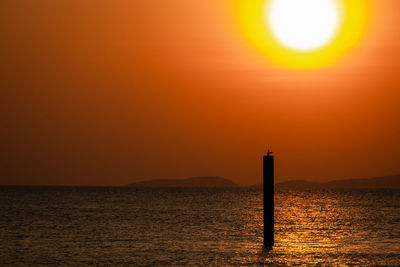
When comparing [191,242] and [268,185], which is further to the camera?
[191,242]

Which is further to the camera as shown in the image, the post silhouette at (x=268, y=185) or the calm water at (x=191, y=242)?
the post silhouette at (x=268, y=185)

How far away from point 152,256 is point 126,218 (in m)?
35.7

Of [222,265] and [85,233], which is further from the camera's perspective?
[85,233]

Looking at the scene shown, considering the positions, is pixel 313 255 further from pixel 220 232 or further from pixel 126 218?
pixel 126 218

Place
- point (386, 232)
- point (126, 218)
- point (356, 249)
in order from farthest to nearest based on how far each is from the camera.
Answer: point (126, 218) < point (386, 232) < point (356, 249)

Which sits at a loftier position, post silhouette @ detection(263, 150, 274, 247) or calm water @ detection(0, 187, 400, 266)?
post silhouette @ detection(263, 150, 274, 247)

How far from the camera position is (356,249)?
45344 millimetres

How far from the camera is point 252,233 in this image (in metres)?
57.6

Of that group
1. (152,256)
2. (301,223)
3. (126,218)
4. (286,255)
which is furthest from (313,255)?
(126,218)

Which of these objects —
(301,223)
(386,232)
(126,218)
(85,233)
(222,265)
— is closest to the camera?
(222,265)

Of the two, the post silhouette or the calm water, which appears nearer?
the calm water

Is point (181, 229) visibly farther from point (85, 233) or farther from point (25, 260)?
point (25, 260)

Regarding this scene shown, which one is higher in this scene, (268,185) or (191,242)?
(268,185)

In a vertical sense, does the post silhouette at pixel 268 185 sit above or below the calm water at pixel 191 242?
above
